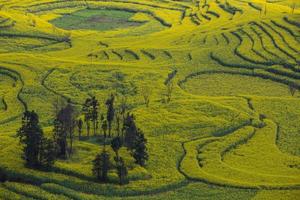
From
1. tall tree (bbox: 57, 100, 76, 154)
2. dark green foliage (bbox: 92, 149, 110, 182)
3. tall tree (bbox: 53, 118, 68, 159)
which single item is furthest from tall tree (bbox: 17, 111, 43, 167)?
dark green foliage (bbox: 92, 149, 110, 182)

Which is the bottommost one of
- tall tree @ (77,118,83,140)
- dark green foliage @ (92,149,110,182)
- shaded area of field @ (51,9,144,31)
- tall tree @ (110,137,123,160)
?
dark green foliage @ (92,149,110,182)

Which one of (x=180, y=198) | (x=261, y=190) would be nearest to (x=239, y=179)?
(x=261, y=190)

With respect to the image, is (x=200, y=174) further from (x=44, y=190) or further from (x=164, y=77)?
(x=164, y=77)

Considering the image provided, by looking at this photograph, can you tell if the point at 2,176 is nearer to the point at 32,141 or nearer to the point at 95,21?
the point at 32,141

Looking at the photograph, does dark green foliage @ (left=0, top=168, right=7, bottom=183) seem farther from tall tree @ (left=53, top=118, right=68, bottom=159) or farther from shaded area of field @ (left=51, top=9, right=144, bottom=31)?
shaded area of field @ (left=51, top=9, right=144, bottom=31)

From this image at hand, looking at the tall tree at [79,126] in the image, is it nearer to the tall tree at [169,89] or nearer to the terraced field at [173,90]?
the terraced field at [173,90]

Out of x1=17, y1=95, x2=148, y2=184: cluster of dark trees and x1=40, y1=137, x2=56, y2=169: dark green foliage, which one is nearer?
x1=17, y1=95, x2=148, y2=184: cluster of dark trees
